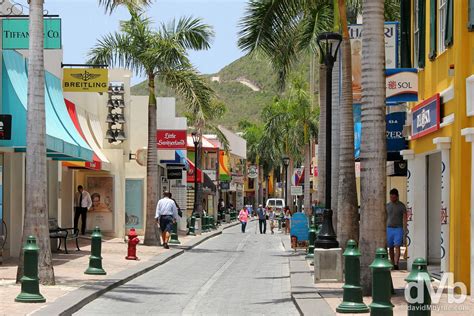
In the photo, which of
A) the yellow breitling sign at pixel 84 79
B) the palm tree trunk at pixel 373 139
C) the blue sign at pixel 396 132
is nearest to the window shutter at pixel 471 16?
the palm tree trunk at pixel 373 139

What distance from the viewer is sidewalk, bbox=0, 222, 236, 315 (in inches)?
596

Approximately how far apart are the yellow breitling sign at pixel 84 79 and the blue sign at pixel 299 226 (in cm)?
774

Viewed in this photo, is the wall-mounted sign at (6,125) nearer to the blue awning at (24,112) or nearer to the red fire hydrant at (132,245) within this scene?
the blue awning at (24,112)

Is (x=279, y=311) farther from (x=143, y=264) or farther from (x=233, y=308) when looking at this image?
(x=143, y=264)

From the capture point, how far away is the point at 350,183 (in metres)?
21.2

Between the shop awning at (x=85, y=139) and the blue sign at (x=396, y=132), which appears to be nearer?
the blue sign at (x=396, y=132)

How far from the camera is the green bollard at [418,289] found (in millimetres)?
9891

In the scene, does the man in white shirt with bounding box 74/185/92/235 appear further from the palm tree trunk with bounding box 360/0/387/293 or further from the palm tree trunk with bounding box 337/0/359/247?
the palm tree trunk with bounding box 360/0/387/293

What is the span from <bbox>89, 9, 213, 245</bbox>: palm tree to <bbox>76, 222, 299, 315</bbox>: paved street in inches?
193

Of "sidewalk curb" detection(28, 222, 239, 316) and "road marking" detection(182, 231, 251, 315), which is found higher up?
"sidewalk curb" detection(28, 222, 239, 316)

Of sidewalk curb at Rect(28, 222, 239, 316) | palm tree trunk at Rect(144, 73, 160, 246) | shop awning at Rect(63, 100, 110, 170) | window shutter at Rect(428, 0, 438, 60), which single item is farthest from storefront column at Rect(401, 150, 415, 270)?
shop awning at Rect(63, 100, 110, 170)

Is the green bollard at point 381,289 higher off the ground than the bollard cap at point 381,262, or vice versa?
the bollard cap at point 381,262

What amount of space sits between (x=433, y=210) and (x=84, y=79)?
475 inches

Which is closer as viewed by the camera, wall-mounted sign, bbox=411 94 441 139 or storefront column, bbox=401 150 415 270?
wall-mounted sign, bbox=411 94 441 139
